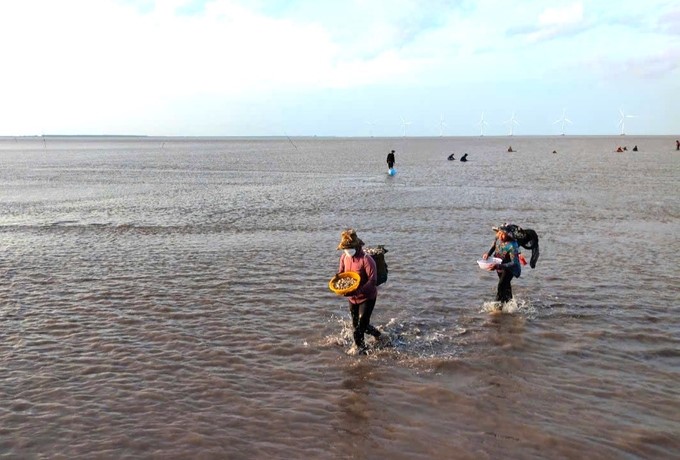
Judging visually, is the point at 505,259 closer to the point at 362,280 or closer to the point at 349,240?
the point at 362,280

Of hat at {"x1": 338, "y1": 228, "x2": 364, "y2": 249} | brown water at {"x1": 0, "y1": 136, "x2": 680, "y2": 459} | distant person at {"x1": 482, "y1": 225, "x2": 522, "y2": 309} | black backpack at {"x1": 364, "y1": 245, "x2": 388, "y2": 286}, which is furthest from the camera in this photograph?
distant person at {"x1": 482, "y1": 225, "x2": 522, "y2": 309}

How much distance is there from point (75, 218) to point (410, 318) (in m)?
18.5

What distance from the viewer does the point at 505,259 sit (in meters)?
11.7

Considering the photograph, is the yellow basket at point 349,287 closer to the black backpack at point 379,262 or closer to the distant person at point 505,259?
the black backpack at point 379,262

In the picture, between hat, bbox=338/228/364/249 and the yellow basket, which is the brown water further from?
hat, bbox=338/228/364/249

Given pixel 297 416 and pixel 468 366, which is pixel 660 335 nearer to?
pixel 468 366

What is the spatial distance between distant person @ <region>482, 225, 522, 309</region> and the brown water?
20.1 inches

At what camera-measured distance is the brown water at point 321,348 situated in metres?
7.11

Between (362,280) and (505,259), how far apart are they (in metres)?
3.84

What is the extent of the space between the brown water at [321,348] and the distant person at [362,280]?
0.60m

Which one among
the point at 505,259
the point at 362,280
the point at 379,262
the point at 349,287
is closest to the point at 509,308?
the point at 505,259

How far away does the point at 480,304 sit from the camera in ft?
40.7

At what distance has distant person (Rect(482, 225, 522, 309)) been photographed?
11594 mm

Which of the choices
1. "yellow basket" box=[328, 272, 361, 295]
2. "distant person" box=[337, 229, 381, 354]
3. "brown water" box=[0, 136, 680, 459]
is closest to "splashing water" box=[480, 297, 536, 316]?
"brown water" box=[0, 136, 680, 459]
